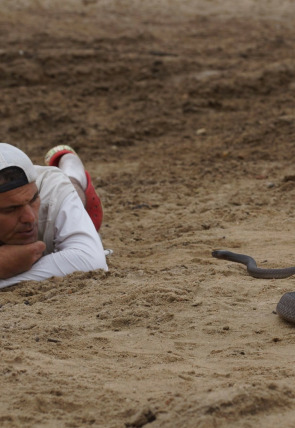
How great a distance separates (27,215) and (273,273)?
6.06ft

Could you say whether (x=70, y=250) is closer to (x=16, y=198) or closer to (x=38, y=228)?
(x=38, y=228)

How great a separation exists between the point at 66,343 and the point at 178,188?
15.7 ft

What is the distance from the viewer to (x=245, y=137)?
10.1m

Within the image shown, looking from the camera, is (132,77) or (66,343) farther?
(132,77)

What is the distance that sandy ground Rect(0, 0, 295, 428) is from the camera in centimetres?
339

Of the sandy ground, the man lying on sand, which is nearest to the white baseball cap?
the man lying on sand

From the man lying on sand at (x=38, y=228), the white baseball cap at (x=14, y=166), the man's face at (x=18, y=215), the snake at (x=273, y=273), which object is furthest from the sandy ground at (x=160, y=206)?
the white baseball cap at (x=14, y=166)

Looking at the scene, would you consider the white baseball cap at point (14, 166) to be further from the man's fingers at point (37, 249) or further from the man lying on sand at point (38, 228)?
the man's fingers at point (37, 249)

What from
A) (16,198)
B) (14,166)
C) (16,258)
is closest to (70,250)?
(16,258)

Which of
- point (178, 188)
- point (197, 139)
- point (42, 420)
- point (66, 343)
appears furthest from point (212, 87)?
point (42, 420)

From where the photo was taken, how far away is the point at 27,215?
220 inches

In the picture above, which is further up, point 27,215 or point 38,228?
point 27,215

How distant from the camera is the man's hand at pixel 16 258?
554cm

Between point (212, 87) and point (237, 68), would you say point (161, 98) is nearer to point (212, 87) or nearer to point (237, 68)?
point (212, 87)
